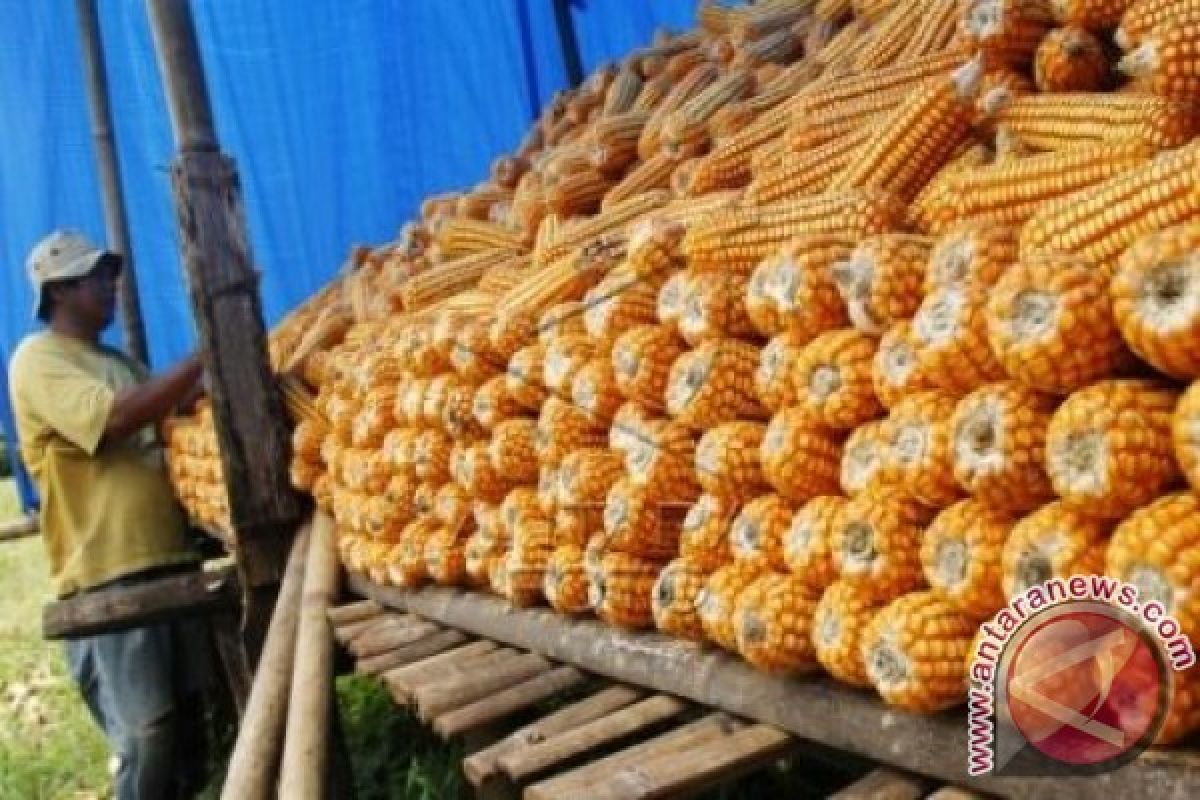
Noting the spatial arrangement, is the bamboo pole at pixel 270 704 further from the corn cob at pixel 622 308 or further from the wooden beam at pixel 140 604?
the corn cob at pixel 622 308

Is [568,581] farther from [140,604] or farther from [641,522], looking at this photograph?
[140,604]

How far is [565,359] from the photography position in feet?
8.79

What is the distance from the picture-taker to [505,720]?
108 inches

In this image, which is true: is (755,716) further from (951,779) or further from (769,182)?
(769,182)

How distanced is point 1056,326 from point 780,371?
638 mm

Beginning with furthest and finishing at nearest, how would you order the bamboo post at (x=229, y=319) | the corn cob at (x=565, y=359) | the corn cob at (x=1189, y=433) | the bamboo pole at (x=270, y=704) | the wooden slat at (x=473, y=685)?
the bamboo post at (x=229, y=319), the bamboo pole at (x=270, y=704), the wooden slat at (x=473, y=685), the corn cob at (x=565, y=359), the corn cob at (x=1189, y=433)

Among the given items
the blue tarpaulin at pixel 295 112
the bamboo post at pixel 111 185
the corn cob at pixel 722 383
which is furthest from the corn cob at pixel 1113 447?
the bamboo post at pixel 111 185

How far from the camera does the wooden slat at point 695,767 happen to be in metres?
2.03

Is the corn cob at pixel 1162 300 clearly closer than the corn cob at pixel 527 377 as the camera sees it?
Yes

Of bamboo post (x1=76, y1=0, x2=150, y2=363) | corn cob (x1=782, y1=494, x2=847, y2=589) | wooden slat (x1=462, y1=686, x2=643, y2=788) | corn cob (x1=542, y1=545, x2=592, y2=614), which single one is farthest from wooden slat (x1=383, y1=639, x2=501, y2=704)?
bamboo post (x1=76, y1=0, x2=150, y2=363)

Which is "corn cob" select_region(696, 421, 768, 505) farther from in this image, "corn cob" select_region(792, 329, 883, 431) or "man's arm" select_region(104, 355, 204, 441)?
"man's arm" select_region(104, 355, 204, 441)

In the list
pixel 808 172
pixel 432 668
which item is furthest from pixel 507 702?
pixel 808 172

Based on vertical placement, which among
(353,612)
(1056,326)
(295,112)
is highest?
(295,112)

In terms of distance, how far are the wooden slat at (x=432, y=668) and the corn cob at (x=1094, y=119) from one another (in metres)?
1.80
